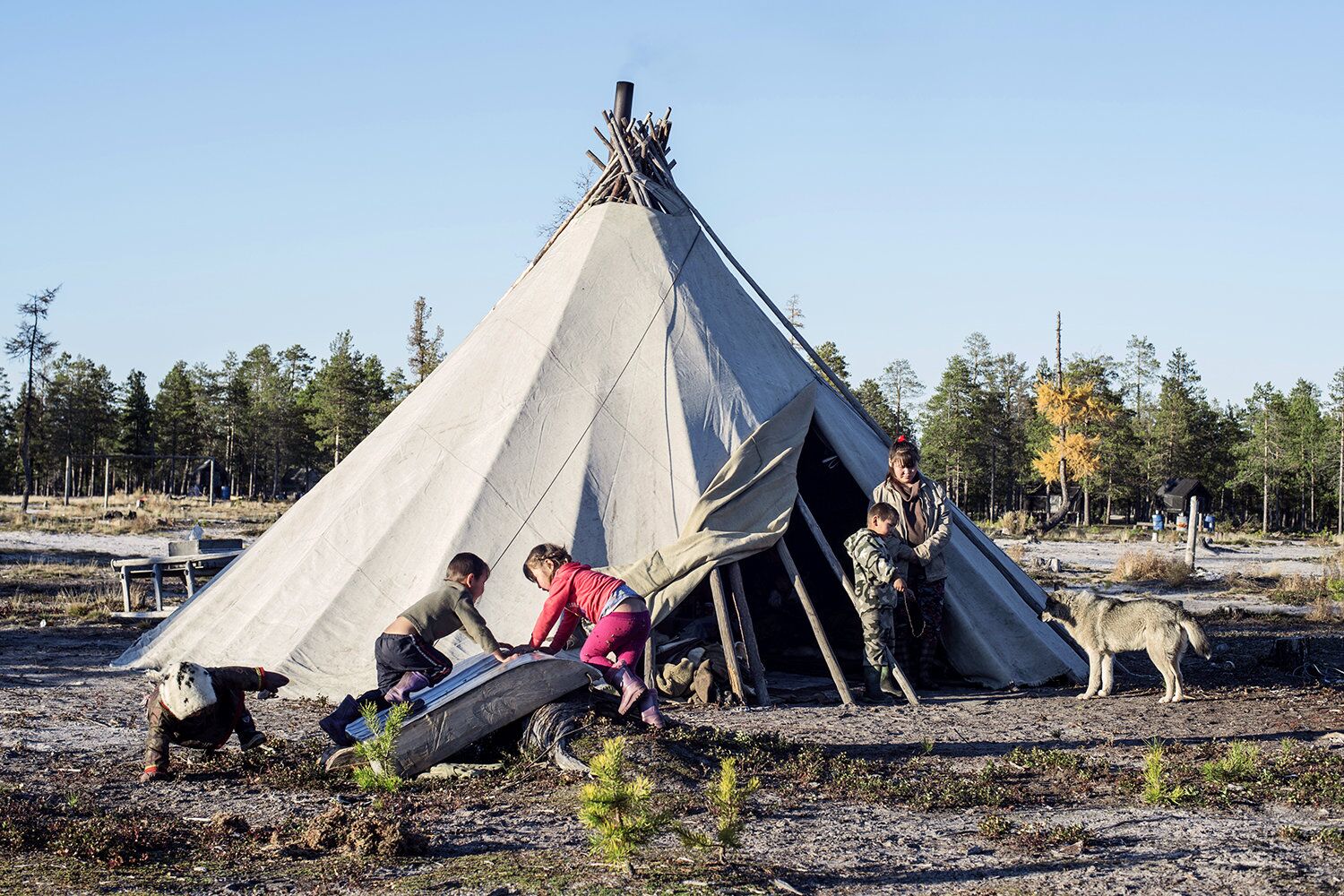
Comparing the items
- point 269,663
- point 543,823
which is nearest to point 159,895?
point 543,823

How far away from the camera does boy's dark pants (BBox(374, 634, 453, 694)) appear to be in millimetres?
7102

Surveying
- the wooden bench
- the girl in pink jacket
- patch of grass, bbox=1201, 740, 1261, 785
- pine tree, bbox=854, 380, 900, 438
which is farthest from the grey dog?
pine tree, bbox=854, 380, 900, 438

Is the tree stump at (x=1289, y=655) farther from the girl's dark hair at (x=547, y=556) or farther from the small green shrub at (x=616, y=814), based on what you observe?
the small green shrub at (x=616, y=814)

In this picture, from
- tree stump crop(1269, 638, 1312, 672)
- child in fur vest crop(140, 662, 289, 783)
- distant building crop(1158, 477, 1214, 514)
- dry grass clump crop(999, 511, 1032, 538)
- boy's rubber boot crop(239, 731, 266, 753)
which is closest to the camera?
child in fur vest crop(140, 662, 289, 783)

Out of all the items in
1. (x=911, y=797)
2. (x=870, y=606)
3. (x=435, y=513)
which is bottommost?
(x=911, y=797)

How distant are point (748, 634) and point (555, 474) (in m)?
2.00

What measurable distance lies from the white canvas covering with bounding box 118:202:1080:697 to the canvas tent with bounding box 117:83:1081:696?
16 mm

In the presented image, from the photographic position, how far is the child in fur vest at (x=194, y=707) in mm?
6512

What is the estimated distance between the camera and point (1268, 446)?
61.2 meters

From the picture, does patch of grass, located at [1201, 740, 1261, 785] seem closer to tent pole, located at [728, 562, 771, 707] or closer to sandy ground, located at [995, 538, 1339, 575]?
tent pole, located at [728, 562, 771, 707]

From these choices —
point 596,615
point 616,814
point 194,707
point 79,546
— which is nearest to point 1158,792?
point 616,814

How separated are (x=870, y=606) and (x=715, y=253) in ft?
13.6

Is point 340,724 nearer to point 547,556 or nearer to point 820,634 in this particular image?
point 547,556

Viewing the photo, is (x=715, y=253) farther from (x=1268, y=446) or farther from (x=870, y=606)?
(x=1268, y=446)
